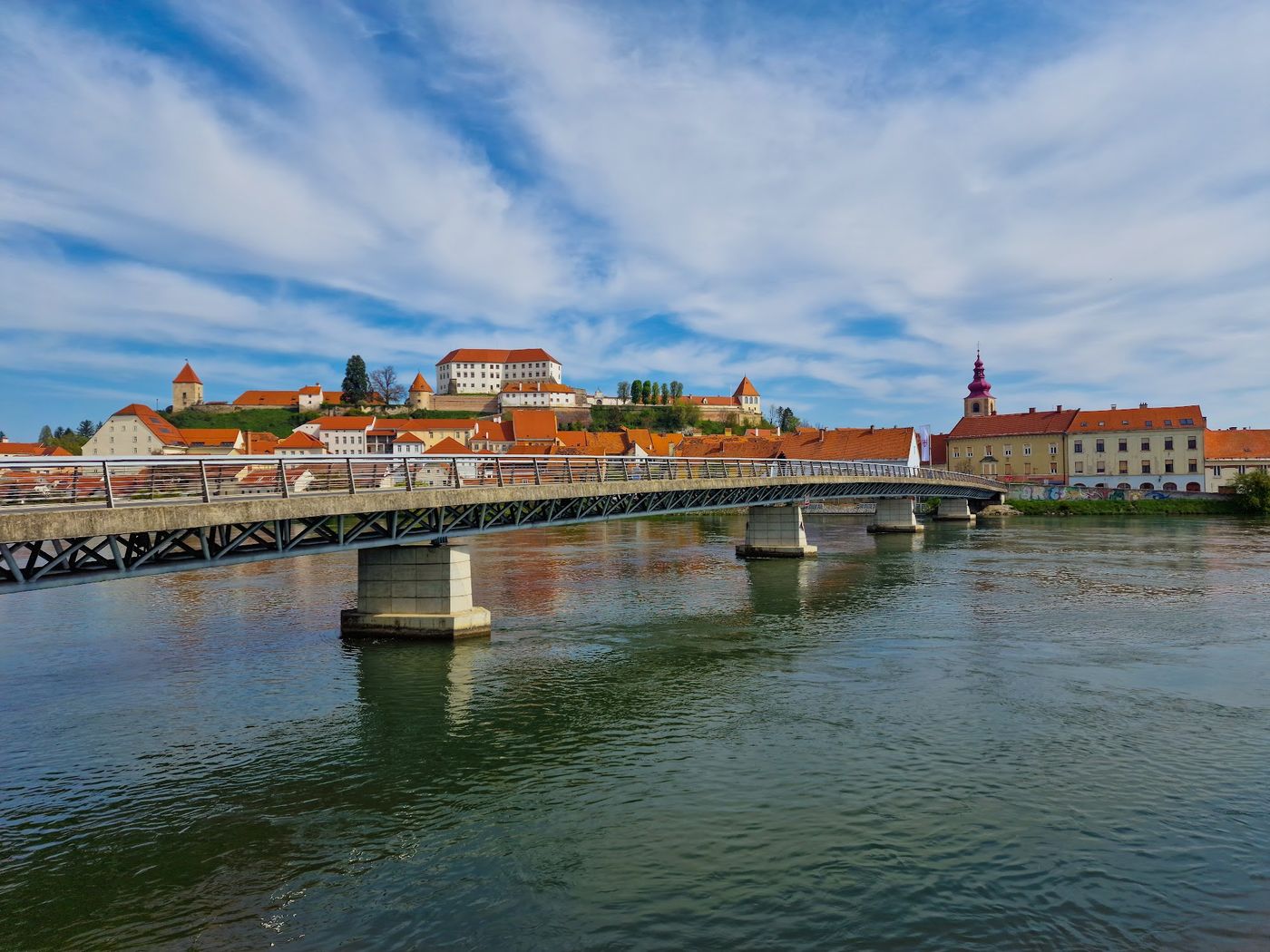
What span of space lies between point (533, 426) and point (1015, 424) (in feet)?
286

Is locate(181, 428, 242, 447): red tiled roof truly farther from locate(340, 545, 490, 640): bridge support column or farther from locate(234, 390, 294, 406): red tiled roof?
locate(340, 545, 490, 640): bridge support column

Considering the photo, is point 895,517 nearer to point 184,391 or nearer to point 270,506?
point 270,506

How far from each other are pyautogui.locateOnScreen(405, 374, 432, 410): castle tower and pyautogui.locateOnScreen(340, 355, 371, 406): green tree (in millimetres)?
10453

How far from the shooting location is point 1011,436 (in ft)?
396

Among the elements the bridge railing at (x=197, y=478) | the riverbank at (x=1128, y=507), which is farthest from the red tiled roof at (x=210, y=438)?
the riverbank at (x=1128, y=507)

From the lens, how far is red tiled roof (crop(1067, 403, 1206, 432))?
4171 inches

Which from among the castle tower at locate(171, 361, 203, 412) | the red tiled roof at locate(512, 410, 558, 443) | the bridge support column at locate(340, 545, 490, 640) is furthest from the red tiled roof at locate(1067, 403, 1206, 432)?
the castle tower at locate(171, 361, 203, 412)

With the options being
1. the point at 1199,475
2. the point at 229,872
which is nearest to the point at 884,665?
the point at 229,872

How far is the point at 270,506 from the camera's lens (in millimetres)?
18891

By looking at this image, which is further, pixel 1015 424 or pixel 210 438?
pixel 210 438

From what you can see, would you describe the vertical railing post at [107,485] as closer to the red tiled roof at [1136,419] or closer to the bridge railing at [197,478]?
the bridge railing at [197,478]

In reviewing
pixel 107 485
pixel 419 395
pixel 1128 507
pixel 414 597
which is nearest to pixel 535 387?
pixel 419 395

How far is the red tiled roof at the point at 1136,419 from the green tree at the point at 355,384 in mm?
147236

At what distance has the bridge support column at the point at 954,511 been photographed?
92562mm
